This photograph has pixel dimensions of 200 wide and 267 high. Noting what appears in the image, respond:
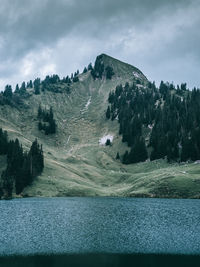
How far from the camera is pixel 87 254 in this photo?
46688 mm

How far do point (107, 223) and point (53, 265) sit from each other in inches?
1406

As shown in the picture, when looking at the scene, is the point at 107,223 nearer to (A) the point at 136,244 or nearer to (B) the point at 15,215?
(A) the point at 136,244

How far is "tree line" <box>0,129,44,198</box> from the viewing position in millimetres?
152125

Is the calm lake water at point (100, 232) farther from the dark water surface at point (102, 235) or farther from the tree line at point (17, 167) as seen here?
the tree line at point (17, 167)

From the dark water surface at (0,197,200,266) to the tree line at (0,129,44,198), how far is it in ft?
191

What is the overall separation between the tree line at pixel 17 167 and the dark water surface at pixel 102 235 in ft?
191

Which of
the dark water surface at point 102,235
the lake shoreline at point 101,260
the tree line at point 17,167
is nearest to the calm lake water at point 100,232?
the dark water surface at point 102,235

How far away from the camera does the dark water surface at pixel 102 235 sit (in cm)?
4631

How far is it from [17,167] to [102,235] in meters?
109

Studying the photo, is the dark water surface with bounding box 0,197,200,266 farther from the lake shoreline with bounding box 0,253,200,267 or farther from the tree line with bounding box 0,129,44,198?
the tree line with bounding box 0,129,44,198

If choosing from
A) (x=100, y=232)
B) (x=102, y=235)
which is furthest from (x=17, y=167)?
(x=102, y=235)

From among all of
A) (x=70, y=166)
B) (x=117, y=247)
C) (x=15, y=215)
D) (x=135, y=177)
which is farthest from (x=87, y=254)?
(x=70, y=166)

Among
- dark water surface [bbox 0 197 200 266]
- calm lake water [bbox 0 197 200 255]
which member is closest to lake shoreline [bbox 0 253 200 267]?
dark water surface [bbox 0 197 200 266]

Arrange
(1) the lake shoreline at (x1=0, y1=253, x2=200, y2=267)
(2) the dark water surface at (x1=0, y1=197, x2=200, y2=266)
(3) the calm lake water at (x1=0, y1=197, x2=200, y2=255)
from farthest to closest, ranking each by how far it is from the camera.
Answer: (3) the calm lake water at (x1=0, y1=197, x2=200, y2=255) < (2) the dark water surface at (x1=0, y1=197, x2=200, y2=266) < (1) the lake shoreline at (x1=0, y1=253, x2=200, y2=267)
